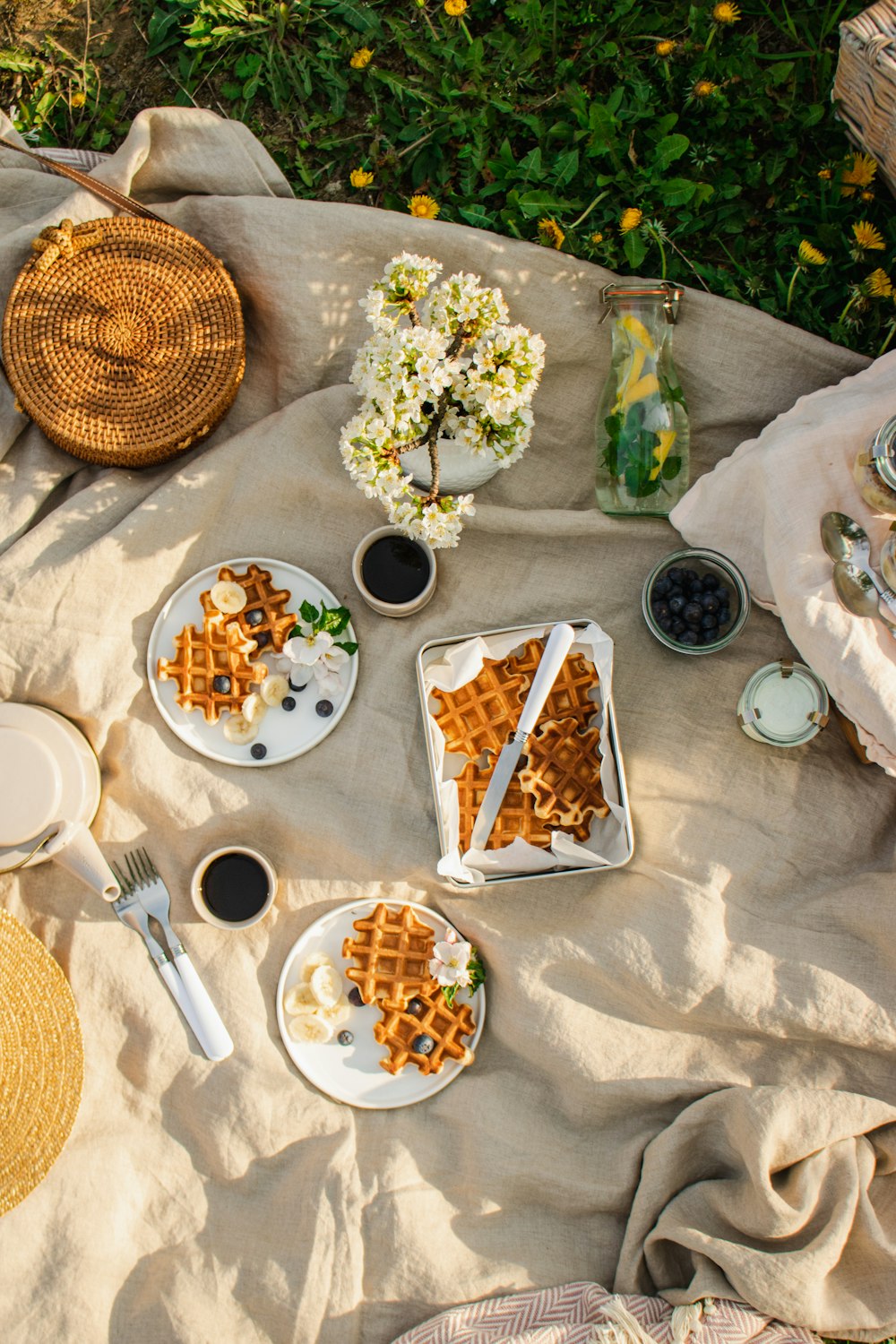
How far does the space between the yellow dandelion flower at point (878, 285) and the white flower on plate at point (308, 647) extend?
1536 mm

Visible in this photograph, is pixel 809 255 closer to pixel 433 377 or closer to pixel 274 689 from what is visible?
pixel 433 377

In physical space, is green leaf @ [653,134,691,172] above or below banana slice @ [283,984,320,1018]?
above

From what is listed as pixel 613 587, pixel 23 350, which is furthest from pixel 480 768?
pixel 23 350

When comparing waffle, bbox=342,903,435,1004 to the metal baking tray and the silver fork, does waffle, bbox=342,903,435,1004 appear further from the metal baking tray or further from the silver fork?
the silver fork

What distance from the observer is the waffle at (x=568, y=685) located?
2.29 meters

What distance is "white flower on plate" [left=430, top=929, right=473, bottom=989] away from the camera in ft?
7.38

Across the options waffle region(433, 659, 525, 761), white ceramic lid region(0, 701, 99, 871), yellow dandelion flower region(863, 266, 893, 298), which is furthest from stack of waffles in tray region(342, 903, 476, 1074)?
yellow dandelion flower region(863, 266, 893, 298)

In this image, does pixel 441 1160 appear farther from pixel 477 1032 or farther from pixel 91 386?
pixel 91 386

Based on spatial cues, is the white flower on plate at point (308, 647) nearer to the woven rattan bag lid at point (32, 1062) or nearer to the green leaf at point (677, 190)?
the woven rattan bag lid at point (32, 1062)

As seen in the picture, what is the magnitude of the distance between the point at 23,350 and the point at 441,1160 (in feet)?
6.92

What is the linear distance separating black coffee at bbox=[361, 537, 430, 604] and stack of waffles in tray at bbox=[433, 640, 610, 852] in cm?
26

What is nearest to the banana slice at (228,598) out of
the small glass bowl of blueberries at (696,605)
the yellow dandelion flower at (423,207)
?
the small glass bowl of blueberries at (696,605)

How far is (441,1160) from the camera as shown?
2.30 metres

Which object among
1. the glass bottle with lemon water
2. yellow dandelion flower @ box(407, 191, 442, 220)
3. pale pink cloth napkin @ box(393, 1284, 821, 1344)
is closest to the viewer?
pale pink cloth napkin @ box(393, 1284, 821, 1344)
